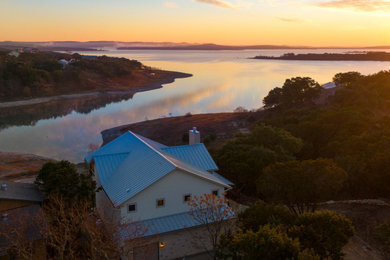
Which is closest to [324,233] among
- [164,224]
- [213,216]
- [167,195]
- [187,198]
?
[213,216]

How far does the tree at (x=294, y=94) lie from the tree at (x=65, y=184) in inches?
1608

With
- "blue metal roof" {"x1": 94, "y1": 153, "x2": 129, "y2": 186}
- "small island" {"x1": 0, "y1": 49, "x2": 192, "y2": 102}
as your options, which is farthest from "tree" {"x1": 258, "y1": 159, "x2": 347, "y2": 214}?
"small island" {"x1": 0, "y1": 49, "x2": 192, "y2": 102}

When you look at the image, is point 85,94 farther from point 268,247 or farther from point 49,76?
point 268,247

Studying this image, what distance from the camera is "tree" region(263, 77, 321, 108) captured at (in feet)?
167

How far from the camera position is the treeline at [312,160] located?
16688 mm

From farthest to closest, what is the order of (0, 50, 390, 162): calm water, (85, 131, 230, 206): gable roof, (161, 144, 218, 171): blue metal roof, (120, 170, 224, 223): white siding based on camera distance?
(0, 50, 390, 162): calm water → (161, 144, 218, 171): blue metal roof → (85, 131, 230, 206): gable roof → (120, 170, 224, 223): white siding

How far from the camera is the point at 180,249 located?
559 inches

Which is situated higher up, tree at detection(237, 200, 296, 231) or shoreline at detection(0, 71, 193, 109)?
tree at detection(237, 200, 296, 231)

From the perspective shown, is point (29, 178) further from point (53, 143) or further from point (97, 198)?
point (53, 143)

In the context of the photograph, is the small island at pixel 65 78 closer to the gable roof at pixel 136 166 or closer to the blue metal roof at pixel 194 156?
the gable roof at pixel 136 166

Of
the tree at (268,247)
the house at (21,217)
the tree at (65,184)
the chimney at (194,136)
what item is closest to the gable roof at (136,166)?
the tree at (65,184)

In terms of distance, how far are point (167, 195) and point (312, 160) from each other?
8.81 meters

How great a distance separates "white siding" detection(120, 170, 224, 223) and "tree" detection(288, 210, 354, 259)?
16.7 ft

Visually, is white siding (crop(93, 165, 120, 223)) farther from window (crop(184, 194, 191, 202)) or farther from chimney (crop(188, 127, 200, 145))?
chimney (crop(188, 127, 200, 145))
